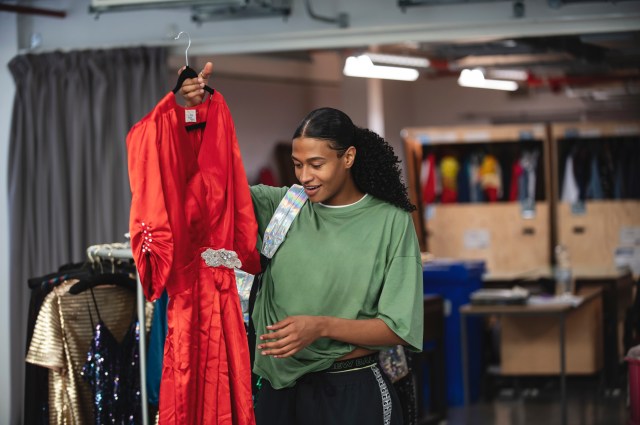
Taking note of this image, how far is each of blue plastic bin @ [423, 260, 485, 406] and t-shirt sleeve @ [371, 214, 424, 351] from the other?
192 inches

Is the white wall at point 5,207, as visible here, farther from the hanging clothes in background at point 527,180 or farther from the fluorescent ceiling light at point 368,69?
the hanging clothes in background at point 527,180

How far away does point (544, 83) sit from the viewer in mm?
13086

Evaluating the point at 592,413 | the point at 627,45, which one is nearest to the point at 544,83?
the point at 627,45

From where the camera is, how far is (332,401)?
296 centimetres

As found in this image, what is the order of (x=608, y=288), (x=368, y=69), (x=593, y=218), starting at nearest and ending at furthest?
1. (x=368, y=69)
2. (x=608, y=288)
3. (x=593, y=218)

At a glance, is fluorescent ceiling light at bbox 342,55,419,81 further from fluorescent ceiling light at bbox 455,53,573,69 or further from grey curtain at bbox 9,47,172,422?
grey curtain at bbox 9,47,172,422

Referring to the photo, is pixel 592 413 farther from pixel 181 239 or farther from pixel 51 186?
pixel 181 239

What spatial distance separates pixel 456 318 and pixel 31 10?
4.00m

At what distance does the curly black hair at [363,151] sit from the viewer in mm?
2992

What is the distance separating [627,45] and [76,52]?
13.8 feet

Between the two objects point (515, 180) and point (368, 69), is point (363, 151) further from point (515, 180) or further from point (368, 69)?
point (515, 180)

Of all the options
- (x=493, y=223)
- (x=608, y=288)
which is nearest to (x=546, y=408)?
(x=608, y=288)

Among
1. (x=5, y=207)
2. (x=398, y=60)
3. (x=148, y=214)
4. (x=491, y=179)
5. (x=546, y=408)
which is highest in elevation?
(x=398, y=60)

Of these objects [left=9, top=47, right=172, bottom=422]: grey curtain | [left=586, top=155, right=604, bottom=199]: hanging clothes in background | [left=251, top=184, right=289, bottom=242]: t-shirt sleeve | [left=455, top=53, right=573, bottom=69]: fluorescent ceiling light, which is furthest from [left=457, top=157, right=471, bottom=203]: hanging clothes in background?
[left=251, top=184, right=289, bottom=242]: t-shirt sleeve
